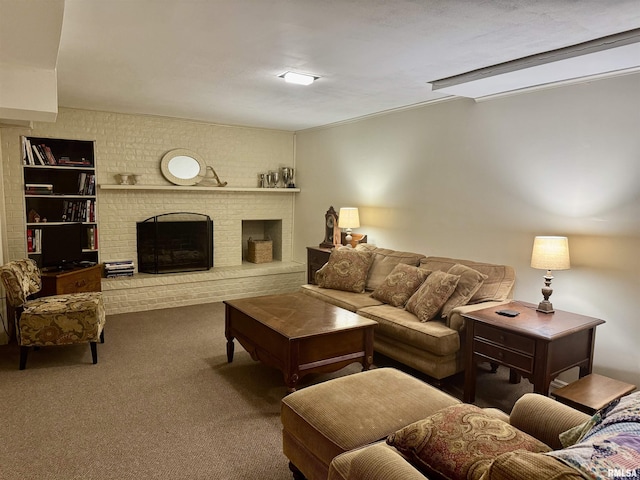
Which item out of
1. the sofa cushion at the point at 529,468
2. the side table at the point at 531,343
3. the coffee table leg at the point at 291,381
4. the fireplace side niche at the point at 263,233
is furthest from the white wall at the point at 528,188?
the sofa cushion at the point at 529,468

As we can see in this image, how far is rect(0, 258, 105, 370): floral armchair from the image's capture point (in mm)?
3402

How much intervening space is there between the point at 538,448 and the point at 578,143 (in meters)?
2.58

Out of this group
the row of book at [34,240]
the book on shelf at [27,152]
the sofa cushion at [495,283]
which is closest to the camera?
the sofa cushion at [495,283]

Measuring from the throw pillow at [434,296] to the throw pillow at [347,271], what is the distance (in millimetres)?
908

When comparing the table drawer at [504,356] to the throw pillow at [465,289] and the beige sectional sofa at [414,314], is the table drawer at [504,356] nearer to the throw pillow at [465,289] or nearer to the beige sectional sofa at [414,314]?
the beige sectional sofa at [414,314]

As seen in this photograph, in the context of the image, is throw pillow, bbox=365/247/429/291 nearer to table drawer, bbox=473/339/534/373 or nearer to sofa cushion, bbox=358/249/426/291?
sofa cushion, bbox=358/249/426/291

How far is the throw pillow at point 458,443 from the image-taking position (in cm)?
124

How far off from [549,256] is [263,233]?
477cm

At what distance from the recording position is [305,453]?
1963 millimetres

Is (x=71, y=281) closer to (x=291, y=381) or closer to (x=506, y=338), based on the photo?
(x=291, y=381)

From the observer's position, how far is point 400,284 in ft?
12.8

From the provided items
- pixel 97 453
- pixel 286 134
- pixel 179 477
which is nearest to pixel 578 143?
pixel 179 477

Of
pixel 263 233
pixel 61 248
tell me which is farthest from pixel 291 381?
pixel 263 233

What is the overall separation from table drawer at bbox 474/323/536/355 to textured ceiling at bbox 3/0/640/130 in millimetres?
1791
